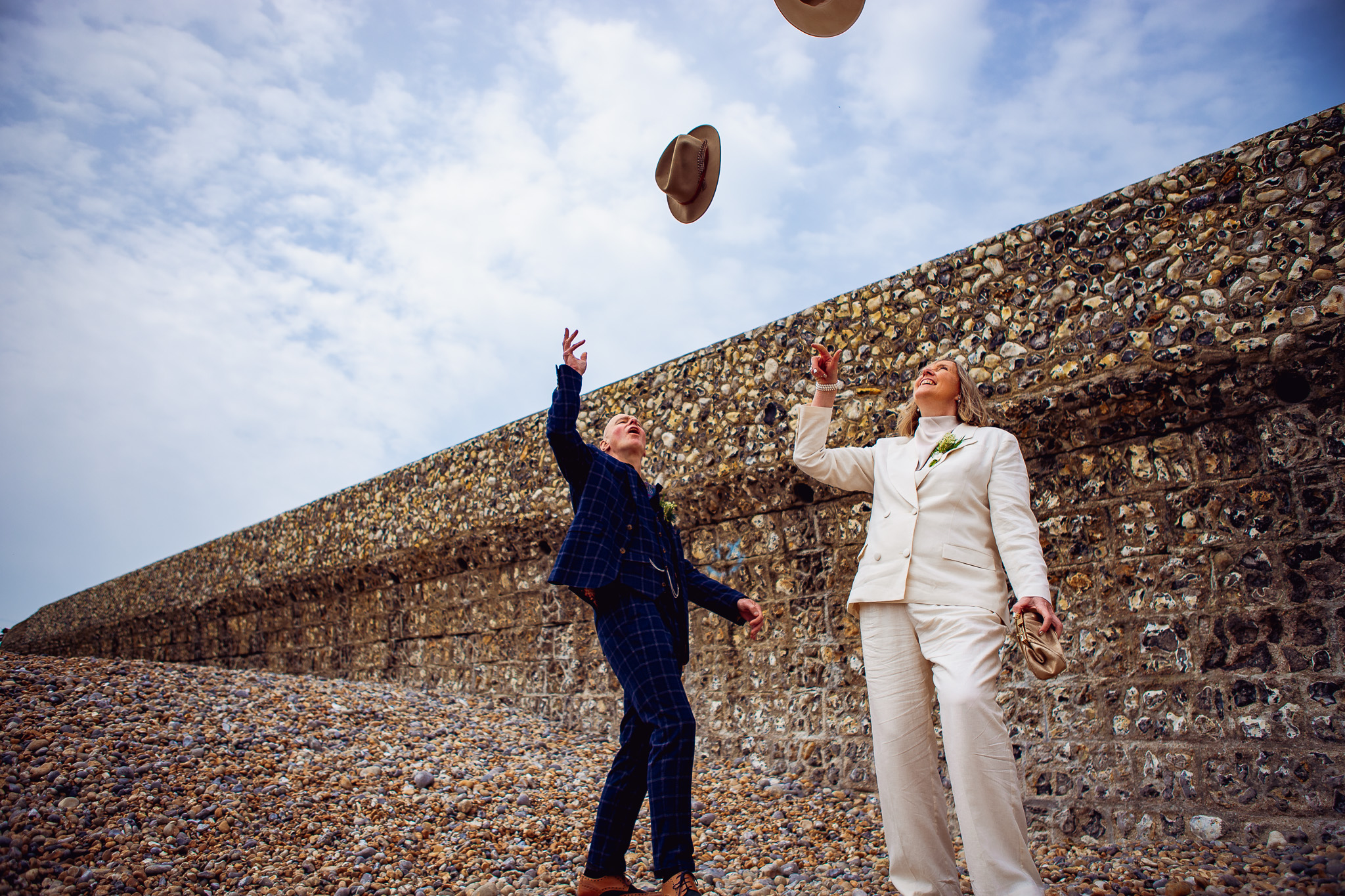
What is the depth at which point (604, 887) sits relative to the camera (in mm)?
2576

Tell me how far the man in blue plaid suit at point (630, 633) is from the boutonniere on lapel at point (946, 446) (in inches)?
37.9

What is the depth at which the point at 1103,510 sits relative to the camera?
333cm

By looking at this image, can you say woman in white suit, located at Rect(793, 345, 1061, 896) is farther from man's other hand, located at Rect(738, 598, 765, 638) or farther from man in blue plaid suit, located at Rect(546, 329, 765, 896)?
man in blue plaid suit, located at Rect(546, 329, 765, 896)

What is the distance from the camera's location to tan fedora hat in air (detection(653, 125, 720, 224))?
4043mm

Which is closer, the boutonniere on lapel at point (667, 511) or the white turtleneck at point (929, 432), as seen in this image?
the white turtleneck at point (929, 432)

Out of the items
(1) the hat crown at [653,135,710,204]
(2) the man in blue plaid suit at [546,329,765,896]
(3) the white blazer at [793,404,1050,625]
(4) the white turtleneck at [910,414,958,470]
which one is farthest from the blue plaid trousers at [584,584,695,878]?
(1) the hat crown at [653,135,710,204]

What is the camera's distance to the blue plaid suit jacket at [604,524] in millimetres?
2623

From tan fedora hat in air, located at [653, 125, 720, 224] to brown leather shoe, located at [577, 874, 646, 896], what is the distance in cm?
293

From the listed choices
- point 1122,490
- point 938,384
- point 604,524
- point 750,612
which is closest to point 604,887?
point 750,612

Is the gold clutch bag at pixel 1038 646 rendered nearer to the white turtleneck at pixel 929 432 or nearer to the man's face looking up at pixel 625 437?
the white turtleneck at pixel 929 432

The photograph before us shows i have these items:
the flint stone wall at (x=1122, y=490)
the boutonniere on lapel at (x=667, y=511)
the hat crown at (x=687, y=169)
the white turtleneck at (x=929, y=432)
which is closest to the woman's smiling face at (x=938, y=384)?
the white turtleneck at (x=929, y=432)

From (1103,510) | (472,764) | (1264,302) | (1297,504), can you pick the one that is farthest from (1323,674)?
(472,764)

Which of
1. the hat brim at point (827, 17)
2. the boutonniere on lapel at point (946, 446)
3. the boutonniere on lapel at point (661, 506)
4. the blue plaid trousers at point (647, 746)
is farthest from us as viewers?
the hat brim at point (827, 17)

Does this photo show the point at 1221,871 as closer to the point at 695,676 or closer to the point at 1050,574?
the point at 1050,574
